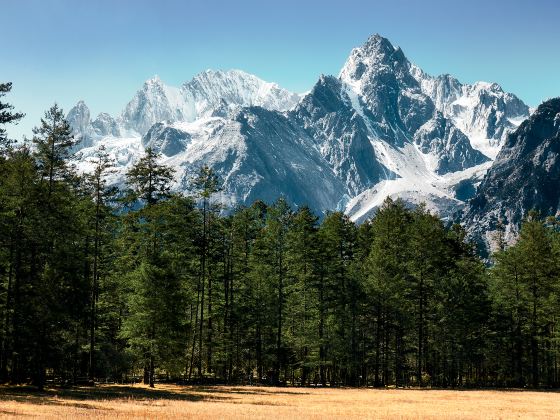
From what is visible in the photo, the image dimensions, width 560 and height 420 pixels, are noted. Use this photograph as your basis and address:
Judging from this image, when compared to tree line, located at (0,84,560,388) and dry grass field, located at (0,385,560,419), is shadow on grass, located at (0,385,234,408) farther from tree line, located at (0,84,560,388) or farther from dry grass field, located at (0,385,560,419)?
tree line, located at (0,84,560,388)

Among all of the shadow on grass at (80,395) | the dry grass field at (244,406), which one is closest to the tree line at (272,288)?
the shadow on grass at (80,395)

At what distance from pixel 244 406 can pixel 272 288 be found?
26576 millimetres

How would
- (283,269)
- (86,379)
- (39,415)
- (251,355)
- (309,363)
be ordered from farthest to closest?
(251,355) → (283,269) → (309,363) → (86,379) → (39,415)

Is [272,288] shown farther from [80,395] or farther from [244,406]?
[80,395]

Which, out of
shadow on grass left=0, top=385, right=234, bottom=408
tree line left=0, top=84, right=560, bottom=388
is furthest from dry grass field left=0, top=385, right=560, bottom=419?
tree line left=0, top=84, right=560, bottom=388

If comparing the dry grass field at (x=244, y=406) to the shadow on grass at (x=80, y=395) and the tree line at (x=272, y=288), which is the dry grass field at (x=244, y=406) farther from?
the tree line at (x=272, y=288)

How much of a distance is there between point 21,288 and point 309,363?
27261mm

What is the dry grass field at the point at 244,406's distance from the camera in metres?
→ 27.3

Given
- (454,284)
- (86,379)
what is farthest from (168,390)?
(454,284)

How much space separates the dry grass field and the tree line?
24.9 feet

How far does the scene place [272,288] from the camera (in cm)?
5944

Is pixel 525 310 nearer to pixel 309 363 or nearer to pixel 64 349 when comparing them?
pixel 309 363

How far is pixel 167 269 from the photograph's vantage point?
45.9 metres

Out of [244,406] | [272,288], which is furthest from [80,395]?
[272,288]
